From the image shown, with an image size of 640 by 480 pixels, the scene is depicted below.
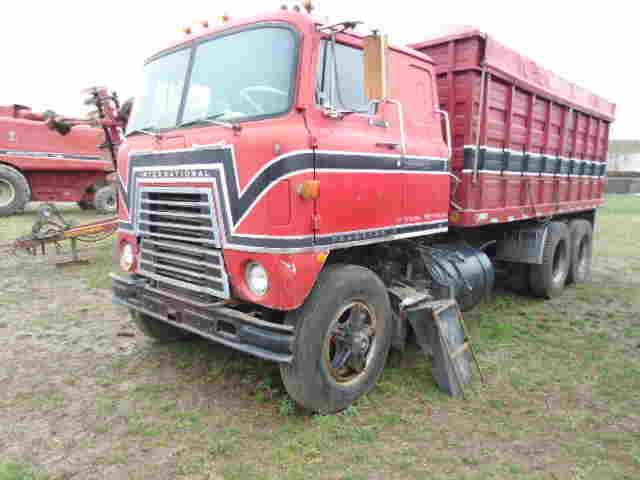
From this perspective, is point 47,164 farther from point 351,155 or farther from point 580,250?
point 580,250

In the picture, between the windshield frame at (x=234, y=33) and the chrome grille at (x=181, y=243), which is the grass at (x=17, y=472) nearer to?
the chrome grille at (x=181, y=243)

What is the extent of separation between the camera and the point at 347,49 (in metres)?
3.58

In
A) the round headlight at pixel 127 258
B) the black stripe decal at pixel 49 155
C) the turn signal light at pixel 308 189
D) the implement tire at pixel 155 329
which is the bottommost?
the implement tire at pixel 155 329

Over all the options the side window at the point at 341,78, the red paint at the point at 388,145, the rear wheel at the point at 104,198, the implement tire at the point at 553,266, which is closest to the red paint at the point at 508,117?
the red paint at the point at 388,145

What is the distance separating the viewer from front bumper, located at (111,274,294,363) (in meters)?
3.12

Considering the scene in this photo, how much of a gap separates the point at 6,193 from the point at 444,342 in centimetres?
1345

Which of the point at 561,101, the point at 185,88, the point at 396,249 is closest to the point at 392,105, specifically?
the point at 396,249

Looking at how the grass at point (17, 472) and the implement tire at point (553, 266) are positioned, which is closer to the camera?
the grass at point (17, 472)

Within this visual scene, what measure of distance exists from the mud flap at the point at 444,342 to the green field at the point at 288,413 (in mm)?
139

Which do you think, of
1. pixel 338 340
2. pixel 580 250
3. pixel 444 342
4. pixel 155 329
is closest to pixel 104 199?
pixel 155 329

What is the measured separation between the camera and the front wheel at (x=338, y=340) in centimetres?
324

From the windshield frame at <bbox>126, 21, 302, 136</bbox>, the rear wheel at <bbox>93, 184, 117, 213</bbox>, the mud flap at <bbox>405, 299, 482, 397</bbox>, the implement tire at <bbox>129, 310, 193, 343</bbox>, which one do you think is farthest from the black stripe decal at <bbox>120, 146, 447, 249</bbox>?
the rear wheel at <bbox>93, 184, 117, 213</bbox>

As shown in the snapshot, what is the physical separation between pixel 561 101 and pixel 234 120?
4981 mm

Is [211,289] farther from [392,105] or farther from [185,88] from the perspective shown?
[392,105]
